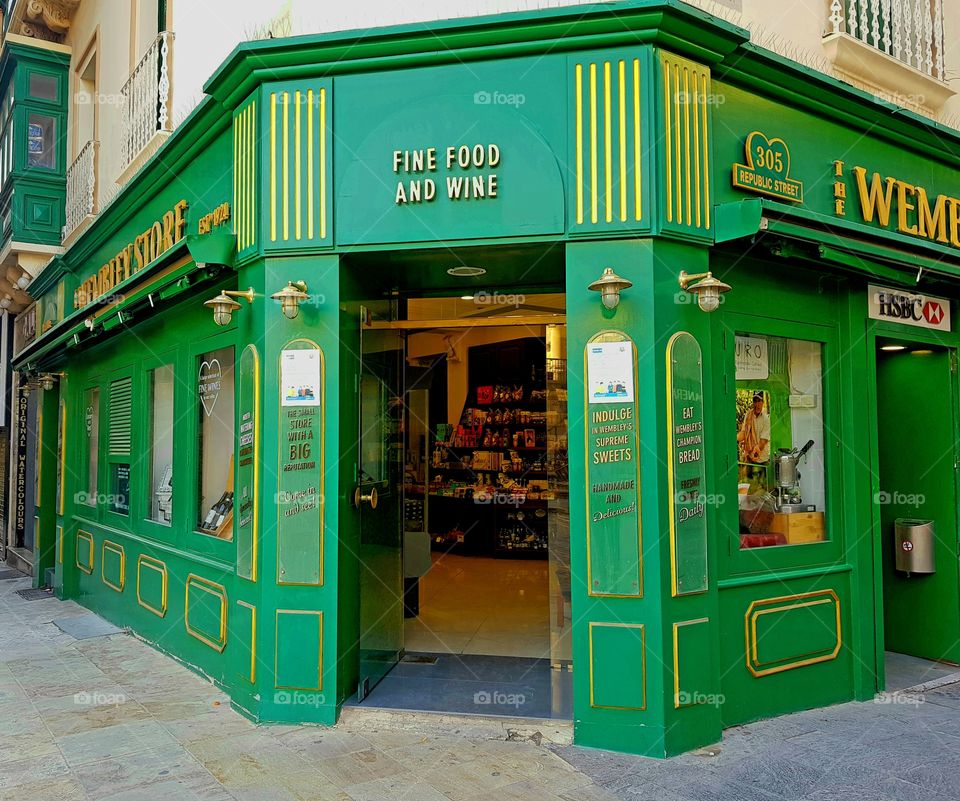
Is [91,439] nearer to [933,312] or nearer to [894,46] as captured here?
[933,312]

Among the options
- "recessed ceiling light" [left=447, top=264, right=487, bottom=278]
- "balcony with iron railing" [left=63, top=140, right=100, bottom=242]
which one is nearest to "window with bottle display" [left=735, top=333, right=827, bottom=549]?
"recessed ceiling light" [left=447, top=264, right=487, bottom=278]

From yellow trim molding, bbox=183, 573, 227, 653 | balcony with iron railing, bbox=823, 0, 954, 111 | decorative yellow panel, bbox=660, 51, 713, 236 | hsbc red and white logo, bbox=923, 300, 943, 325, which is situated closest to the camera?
decorative yellow panel, bbox=660, 51, 713, 236

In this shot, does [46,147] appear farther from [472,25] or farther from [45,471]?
[472,25]

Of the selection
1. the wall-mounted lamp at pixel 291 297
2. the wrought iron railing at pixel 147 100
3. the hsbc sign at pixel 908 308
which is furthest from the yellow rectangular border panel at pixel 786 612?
the wrought iron railing at pixel 147 100

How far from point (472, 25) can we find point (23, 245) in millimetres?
9081

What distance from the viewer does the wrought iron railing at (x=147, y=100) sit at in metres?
7.27

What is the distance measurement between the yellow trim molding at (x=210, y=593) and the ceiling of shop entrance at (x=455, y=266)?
2.61m

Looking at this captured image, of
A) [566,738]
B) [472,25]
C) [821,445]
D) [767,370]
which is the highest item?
[472,25]

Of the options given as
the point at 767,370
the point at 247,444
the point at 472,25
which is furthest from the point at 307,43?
the point at 767,370

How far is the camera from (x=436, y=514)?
40.1 ft

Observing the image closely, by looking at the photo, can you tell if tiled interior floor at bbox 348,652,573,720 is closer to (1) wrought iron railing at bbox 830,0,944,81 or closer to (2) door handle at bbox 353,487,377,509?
(2) door handle at bbox 353,487,377,509

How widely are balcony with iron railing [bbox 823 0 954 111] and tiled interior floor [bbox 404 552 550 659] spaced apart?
18.6 ft

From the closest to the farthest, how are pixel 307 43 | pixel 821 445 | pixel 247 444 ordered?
pixel 307 43
pixel 247 444
pixel 821 445

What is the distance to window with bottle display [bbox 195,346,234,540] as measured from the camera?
6.12m
